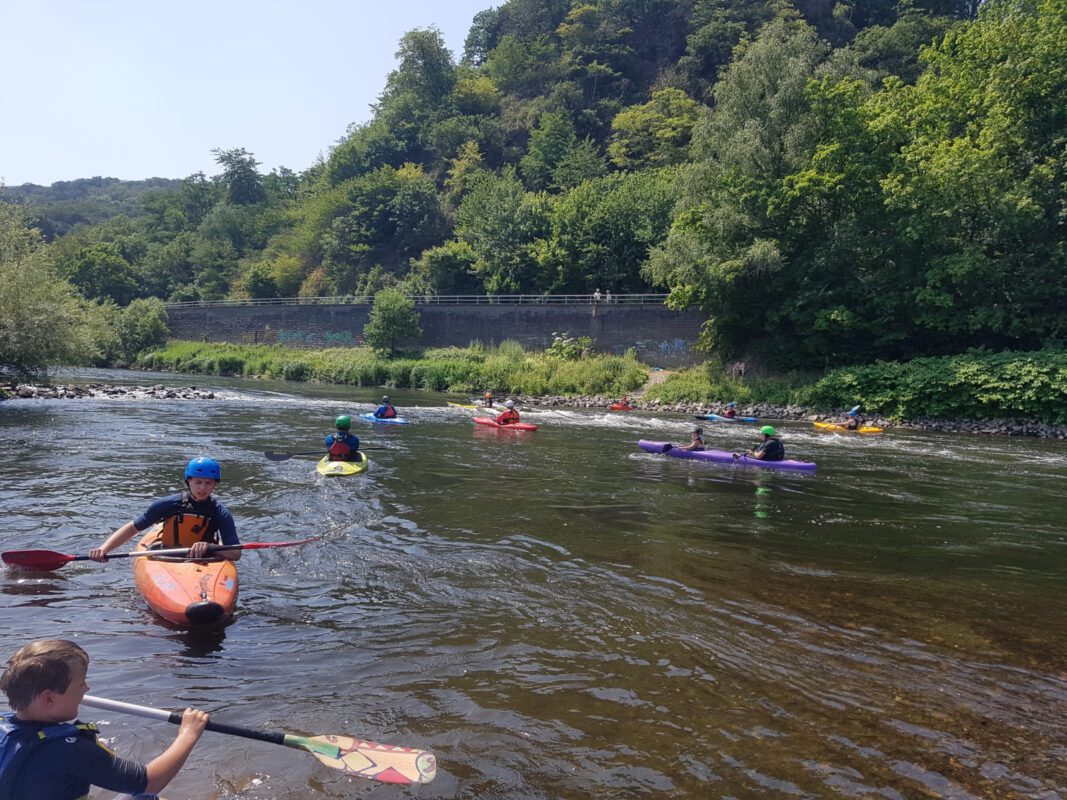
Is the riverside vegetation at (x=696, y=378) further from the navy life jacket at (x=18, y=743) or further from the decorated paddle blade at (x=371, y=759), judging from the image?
the navy life jacket at (x=18, y=743)

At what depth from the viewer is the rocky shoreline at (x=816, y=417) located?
25.0 meters

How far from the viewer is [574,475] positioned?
50.8ft

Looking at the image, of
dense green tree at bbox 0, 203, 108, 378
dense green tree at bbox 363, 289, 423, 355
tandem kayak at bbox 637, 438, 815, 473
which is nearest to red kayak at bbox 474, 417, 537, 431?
tandem kayak at bbox 637, 438, 815, 473

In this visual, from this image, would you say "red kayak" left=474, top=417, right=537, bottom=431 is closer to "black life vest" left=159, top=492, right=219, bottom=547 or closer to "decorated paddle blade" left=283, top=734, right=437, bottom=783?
"black life vest" left=159, top=492, right=219, bottom=547

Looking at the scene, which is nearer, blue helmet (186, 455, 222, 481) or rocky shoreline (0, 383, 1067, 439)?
blue helmet (186, 455, 222, 481)

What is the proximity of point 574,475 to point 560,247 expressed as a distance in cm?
3363

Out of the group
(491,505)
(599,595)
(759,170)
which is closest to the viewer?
(599,595)

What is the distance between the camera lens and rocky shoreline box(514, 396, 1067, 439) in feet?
82.0

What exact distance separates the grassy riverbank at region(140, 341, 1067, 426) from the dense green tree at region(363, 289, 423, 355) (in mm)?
1148

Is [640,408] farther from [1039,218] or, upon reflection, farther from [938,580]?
[938,580]

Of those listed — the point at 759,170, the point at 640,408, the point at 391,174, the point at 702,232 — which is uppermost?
the point at 391,174

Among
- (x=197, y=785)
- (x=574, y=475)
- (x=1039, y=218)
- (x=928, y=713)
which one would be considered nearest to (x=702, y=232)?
(x=1039, y=218)

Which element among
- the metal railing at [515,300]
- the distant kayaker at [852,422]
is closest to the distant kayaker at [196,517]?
the distant kayaker at [852,422]

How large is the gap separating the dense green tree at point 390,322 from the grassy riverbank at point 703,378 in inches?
45.2
